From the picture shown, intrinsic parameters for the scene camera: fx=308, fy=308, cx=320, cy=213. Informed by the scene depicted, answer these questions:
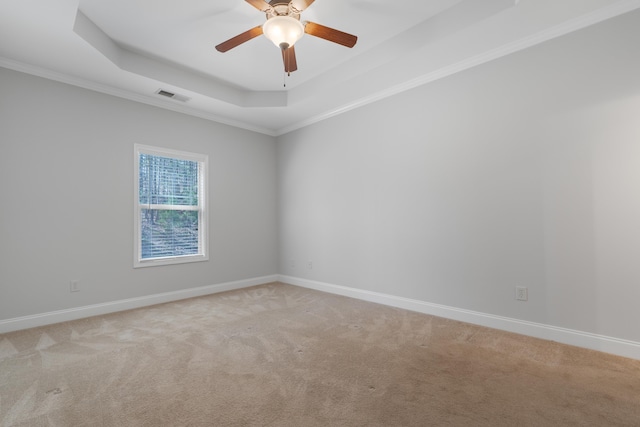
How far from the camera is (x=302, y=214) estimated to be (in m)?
5.07

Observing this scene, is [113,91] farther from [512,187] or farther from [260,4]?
[512,187]

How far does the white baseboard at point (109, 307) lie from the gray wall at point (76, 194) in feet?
0.20

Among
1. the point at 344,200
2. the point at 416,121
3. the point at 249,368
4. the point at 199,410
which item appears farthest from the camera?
the point at 344,200

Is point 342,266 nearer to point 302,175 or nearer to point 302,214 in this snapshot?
point 302,214

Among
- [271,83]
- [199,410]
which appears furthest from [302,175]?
[199,410]

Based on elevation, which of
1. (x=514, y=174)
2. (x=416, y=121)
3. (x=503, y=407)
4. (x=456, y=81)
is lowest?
(x=503, y=407)

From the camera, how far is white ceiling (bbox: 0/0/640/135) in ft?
8.38

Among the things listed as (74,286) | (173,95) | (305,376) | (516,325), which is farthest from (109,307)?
(516,325)

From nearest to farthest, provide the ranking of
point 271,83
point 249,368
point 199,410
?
point 199,410 → point 249,368 → point 271,83

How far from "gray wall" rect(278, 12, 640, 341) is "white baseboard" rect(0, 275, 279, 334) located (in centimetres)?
184

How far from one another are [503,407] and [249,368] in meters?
1.64

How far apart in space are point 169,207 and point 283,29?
9.79 feet

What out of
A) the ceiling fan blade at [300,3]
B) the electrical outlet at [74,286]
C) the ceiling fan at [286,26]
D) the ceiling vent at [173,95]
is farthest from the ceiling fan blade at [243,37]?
the electrical outlet at [74,286]

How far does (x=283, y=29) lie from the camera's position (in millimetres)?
2258
